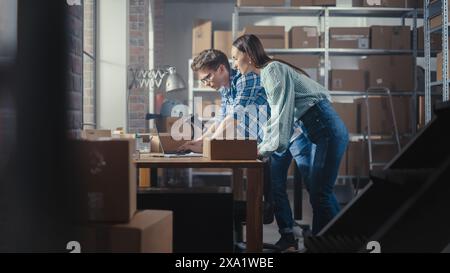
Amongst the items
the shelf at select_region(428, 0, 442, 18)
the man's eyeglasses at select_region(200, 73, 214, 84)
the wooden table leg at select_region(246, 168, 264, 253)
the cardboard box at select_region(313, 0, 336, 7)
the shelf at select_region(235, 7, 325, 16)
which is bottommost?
the wooden table leg at select_region(246, 168, 264, 253)

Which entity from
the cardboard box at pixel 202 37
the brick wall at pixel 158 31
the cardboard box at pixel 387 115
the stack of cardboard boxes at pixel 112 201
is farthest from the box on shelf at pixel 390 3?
the stack of cardboard boxes at pixel 112 201

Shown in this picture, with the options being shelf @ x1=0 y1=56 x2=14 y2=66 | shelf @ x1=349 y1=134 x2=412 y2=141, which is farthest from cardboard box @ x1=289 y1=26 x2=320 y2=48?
shelf @ x1=0 y1=56 x2=14 y2=66

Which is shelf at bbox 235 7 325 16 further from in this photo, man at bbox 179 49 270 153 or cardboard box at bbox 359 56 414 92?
man at bbox 179 49 270 153

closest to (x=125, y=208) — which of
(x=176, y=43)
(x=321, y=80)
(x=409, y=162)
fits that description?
(x=409, y=162)

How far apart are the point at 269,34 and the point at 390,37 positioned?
1.27 meters

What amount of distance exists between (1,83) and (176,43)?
5.95 meters

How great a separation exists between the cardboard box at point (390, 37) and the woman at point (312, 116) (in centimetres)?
320

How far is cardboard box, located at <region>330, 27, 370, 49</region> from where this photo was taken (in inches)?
213

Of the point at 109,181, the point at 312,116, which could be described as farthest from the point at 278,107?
the point at 109,181

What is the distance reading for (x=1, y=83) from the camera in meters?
1.22

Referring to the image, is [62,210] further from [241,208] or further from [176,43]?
[176,43]

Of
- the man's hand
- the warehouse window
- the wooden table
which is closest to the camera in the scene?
the wooden table

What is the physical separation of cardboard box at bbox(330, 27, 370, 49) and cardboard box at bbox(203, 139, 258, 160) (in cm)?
358

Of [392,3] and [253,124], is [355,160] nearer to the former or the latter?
[392,3]
